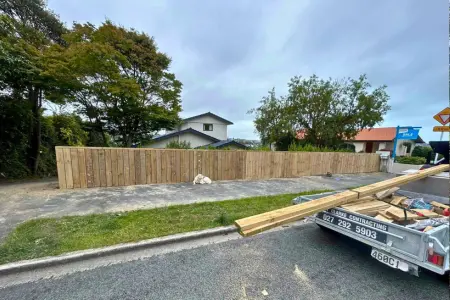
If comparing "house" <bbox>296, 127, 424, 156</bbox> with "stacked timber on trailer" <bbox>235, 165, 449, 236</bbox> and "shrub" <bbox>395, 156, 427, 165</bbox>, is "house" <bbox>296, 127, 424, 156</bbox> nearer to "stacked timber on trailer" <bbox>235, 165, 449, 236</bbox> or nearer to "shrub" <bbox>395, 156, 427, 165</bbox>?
"shrub" <bbox>395, 156, 427, 165</bbox>

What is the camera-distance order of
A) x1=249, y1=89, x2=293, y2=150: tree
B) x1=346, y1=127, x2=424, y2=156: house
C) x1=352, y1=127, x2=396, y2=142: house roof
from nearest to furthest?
A: x1=249, y1=89, x2=293, y2=150: tree < x1=352, y1=127, x2=396, y2=142: house roof < x1=346, y1=127, x2=424, y2=156: house

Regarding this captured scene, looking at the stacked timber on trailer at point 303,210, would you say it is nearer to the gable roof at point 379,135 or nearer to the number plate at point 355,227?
the number plate at point 355,227

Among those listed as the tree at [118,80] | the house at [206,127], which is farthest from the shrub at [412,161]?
the tree at [118,80]

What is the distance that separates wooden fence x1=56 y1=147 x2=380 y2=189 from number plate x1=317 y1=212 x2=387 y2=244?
5.34 m

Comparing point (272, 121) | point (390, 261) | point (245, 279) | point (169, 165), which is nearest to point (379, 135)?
point (272, 121)

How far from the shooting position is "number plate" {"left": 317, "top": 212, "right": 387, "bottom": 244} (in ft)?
7.04

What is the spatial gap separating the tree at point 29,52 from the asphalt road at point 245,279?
7130mm

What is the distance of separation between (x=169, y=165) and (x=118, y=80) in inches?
170

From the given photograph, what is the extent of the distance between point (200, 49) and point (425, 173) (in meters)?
10.2

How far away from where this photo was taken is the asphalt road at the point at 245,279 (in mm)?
1943

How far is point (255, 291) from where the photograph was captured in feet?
6.55

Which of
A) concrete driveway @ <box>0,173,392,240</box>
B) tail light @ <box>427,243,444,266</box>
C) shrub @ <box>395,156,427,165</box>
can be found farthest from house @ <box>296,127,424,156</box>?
tail light @ <box>427,243,444,266</box>

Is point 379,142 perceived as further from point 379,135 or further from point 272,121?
point 272,121

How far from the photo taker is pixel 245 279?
2176mm
